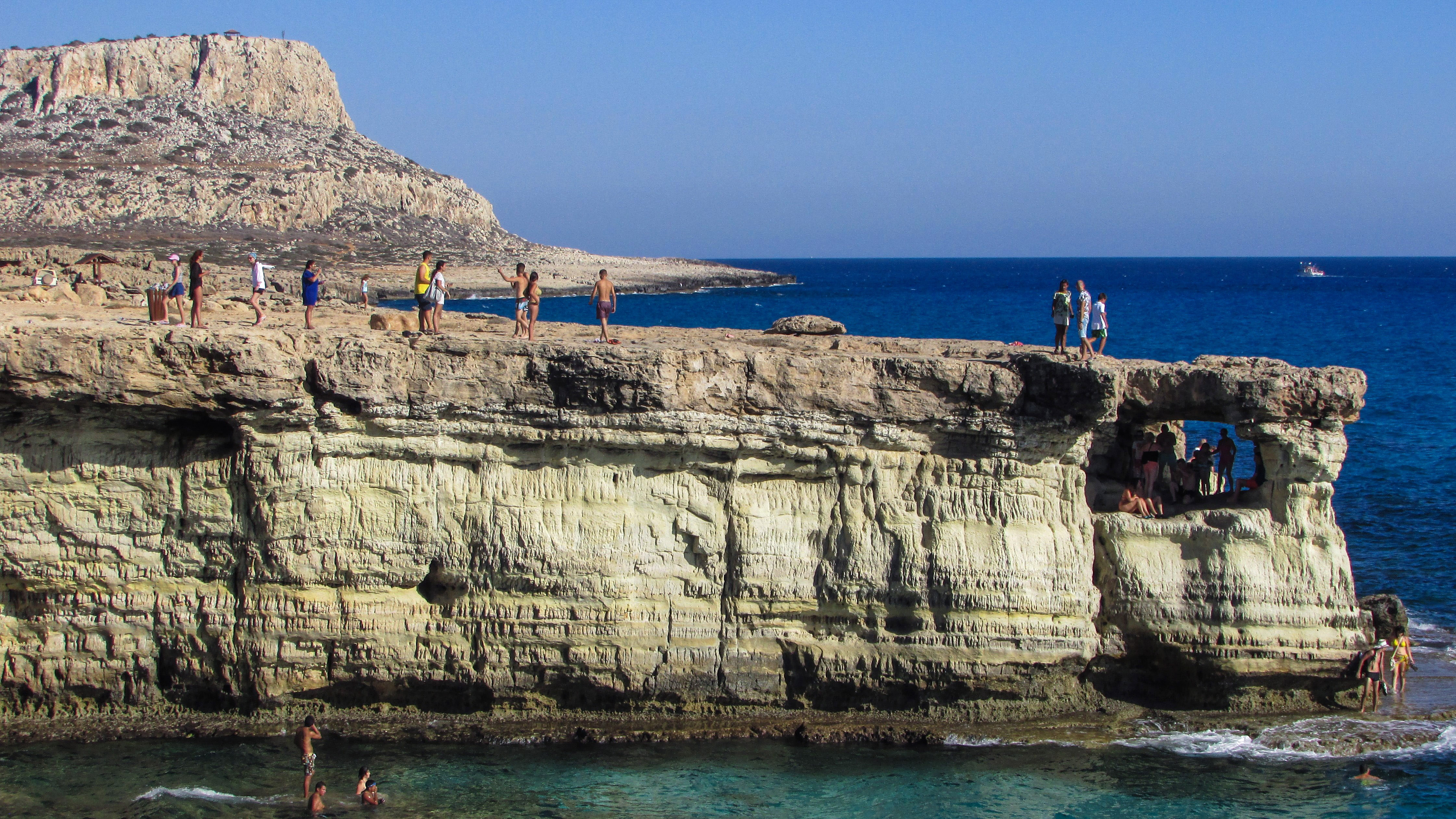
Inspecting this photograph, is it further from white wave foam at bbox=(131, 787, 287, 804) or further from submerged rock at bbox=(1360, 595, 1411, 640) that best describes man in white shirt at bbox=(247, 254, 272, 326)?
submerged rock at bbox=(1360, 595, 1411, 640)

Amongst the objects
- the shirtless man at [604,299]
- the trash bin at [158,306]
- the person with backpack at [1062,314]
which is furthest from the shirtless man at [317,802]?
the person with backpack at [1062,314]

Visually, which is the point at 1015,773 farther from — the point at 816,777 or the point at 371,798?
the point at 371,798

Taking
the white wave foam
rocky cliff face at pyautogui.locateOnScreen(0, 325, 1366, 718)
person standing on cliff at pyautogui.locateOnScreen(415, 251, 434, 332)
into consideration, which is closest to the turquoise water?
the white wave foam

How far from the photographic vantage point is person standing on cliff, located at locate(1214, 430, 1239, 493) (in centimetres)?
1606

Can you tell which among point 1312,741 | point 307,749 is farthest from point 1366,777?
point 307,749

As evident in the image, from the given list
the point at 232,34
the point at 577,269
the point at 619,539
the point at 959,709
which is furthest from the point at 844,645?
the point at 232,34

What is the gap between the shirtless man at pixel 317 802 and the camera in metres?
11.9

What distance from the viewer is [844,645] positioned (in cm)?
1415

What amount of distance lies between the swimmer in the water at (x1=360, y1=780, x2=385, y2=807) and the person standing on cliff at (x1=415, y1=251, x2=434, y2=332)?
6.15 m

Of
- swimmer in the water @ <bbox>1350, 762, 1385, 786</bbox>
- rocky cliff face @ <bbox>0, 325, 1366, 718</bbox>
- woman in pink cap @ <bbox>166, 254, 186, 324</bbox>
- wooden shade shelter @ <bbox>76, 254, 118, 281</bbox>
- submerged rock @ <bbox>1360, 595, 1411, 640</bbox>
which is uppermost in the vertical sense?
wooden shade shelter @ <bbox>76, 254, 118, 281</bbox>

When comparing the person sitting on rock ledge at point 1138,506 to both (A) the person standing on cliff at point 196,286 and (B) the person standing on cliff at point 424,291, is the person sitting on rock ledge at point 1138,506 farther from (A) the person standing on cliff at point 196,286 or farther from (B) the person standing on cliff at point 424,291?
(A) the person standing on cliff at point 196,286

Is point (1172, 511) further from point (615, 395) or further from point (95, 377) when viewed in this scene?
point (95, 377)

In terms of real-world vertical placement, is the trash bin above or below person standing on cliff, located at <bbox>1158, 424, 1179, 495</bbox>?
above

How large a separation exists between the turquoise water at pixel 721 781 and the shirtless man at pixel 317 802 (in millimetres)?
121
